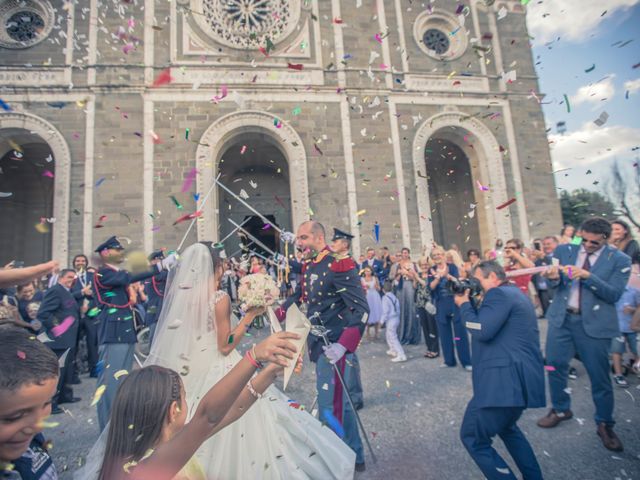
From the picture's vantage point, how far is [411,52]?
13891 mm

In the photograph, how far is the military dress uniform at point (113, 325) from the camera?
165 inches

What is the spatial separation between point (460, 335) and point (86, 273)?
7.87 metres

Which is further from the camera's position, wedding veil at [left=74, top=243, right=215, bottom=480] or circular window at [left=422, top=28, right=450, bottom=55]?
circular window at [left=422, top=28, right=450, bottom=55]

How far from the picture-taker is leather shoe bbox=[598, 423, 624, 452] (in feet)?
11.0

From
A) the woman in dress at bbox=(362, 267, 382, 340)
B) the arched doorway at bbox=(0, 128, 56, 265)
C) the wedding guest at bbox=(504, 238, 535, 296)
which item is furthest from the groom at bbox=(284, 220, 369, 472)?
the arched doorway at bbox=(0, 128, 56, 265)

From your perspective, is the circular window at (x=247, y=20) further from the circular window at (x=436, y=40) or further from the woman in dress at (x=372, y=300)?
the woman in dress at (x=372, y=300)

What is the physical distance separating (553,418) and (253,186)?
1493 centimetres

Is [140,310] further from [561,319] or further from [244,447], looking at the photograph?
[561,319]

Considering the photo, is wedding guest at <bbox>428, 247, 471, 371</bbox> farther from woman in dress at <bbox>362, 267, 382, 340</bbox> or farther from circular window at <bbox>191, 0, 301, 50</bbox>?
circular window at <bbox>191, 0, 301, 50</bbox>

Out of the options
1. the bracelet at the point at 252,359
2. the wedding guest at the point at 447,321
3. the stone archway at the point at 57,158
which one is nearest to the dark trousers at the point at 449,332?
the wedding guest at the point at 447,321

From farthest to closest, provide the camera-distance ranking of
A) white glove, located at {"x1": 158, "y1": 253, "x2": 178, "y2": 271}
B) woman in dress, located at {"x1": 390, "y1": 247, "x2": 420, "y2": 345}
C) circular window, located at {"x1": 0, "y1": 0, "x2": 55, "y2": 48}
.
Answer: circular window, located at {"x1": 0, "y1": 0, "x2": 55, "y2": 48}
woman in dress, located at {"x1": 390, "y1": 247, "x2": 420, "y2": 345}
white glove, located at {"x1": 158, "y1": 253, "x2": 178, "y2": 271}

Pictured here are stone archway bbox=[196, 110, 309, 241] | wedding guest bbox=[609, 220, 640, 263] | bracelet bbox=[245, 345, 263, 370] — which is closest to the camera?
bracelet bbox=[245, 345, 263, 370]

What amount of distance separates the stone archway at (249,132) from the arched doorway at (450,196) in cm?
740

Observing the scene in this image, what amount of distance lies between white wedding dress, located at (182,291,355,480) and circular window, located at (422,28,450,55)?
1557 centimetres
